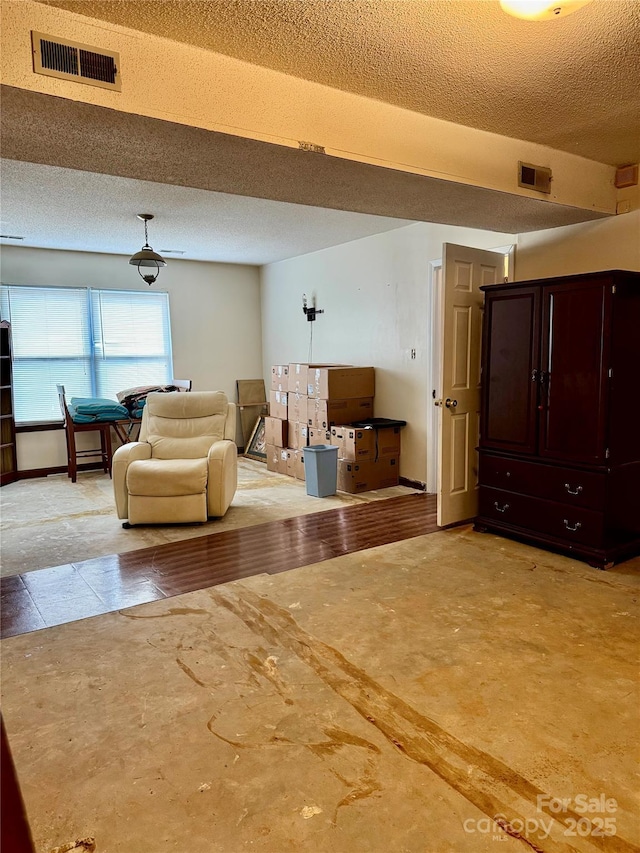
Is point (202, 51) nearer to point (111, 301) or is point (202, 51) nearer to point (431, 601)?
point (431, 601)

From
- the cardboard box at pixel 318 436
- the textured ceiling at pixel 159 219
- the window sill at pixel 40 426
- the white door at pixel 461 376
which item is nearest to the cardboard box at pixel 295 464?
the cardboard box at pixel 318 436

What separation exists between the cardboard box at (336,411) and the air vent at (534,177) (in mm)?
2844

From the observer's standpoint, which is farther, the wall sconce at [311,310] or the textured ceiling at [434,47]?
the wall sconce at [311,310]

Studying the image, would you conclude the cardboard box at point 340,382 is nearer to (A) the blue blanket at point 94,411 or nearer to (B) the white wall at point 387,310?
(B) the white wall at point 387,310

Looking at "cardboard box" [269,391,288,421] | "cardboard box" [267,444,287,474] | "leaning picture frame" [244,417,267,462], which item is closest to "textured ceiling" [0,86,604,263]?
"cardboard box" [269,391,288,421]

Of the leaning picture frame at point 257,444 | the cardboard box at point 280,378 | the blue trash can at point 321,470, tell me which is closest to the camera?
the blue trash can at point 321,470

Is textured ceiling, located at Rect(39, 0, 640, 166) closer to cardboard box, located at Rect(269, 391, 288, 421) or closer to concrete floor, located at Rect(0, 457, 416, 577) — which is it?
concrete floor, located at Rect(0, 457, 416, 577)

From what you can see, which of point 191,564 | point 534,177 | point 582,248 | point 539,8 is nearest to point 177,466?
point 191,564

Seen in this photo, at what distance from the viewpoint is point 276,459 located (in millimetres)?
6523

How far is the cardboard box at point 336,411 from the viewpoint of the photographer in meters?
5.68

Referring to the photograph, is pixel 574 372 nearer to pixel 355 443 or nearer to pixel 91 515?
pixel 355 443

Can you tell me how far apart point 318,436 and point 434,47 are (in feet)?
13.0

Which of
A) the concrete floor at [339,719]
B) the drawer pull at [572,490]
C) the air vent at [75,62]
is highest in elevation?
the air vent at [75,62]

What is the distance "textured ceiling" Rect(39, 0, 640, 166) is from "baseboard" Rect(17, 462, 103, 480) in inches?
214
